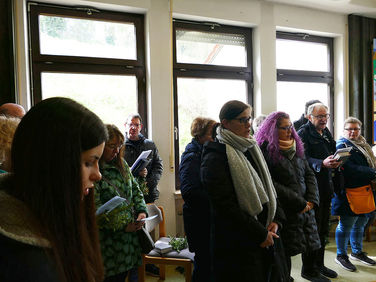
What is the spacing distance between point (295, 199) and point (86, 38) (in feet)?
8.33

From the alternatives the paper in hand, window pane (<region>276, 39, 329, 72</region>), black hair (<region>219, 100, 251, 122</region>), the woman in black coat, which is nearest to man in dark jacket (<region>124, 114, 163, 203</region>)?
the woman in black coat

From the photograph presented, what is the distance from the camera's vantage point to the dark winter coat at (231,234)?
1.63 m

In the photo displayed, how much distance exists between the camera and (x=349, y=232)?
10.2 feet

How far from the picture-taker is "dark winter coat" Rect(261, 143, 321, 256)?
2.08m

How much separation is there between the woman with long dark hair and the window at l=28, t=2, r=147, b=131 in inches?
102

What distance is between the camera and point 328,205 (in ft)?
9.07

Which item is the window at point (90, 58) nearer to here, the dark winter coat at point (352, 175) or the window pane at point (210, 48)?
the window pane at point (210, 48)

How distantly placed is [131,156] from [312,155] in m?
1.62

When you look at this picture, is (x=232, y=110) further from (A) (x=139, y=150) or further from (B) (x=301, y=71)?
(B) (x=301, y=71)

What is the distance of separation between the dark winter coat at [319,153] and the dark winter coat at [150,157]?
1.36 m

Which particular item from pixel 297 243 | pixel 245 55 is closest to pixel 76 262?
pixel 297 243

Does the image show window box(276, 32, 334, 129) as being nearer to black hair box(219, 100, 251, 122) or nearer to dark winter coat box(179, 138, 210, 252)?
dark winter coat box(179, 138, 210, 252)

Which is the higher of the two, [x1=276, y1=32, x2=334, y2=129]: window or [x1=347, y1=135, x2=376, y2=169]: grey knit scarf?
[x1=276, y1=32, x2=334, y2=129]: window

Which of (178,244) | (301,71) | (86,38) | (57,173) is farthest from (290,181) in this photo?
(301,71)
